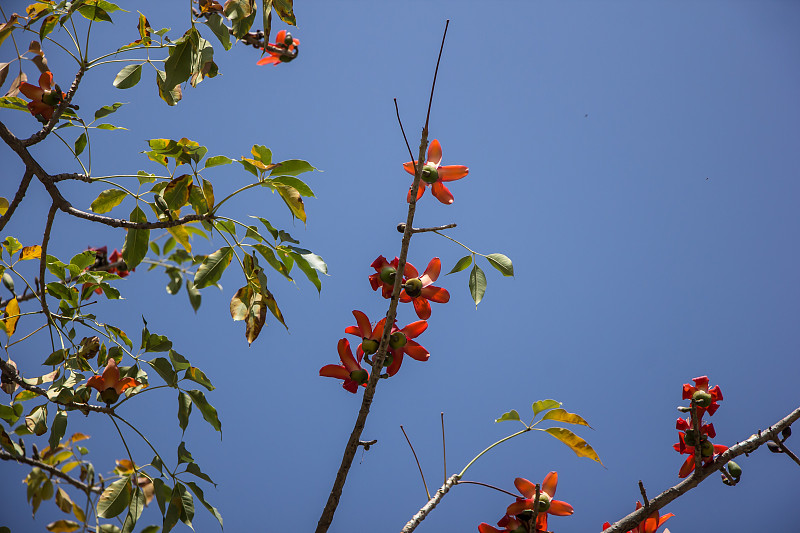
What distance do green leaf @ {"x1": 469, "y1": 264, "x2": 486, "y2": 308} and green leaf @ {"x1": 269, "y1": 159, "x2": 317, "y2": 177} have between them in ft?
1.17

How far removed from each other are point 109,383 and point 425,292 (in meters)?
0.65

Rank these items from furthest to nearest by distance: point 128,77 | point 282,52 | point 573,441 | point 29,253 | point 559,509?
point 282,52 < point 29,253 < point 128,77 < point 559,509 < point 573,441

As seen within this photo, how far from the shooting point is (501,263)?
92 centimetres

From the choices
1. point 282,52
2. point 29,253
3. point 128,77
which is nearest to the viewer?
point 128,77

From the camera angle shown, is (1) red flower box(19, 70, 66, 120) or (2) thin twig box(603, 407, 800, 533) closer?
(2) thin twig box(603, 407, 800, 533)

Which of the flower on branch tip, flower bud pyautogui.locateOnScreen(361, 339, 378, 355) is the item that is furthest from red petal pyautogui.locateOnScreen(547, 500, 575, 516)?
the flower on branch tip

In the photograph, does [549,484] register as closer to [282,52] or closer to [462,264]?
[462,264]

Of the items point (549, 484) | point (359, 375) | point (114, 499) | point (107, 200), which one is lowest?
point (114, 499)

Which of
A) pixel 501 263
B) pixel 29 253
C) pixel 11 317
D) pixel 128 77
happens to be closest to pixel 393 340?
pixel 501 263

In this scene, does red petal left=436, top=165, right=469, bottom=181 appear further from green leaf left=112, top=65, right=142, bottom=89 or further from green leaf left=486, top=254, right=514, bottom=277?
green leaf left=112, top=65, right=142, bottom=89

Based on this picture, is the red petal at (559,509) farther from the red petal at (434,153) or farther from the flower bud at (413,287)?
the red petal at (434,153)

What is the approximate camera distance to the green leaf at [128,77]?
41.6 inches

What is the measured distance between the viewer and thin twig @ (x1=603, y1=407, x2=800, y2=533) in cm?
80

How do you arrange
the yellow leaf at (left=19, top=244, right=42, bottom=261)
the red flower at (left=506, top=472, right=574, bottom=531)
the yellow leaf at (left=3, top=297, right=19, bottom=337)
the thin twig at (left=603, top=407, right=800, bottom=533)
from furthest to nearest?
the yellow leaf at (left=19, top=244, right=42, bottom=261) → the yellow leaf at (left=3, top=297, right=19, bottom=337) → the red flower at (left=506, top=472, right=574, bottom=531) → the thin twig at (left=603, top=407, right=800, bottom=533)
